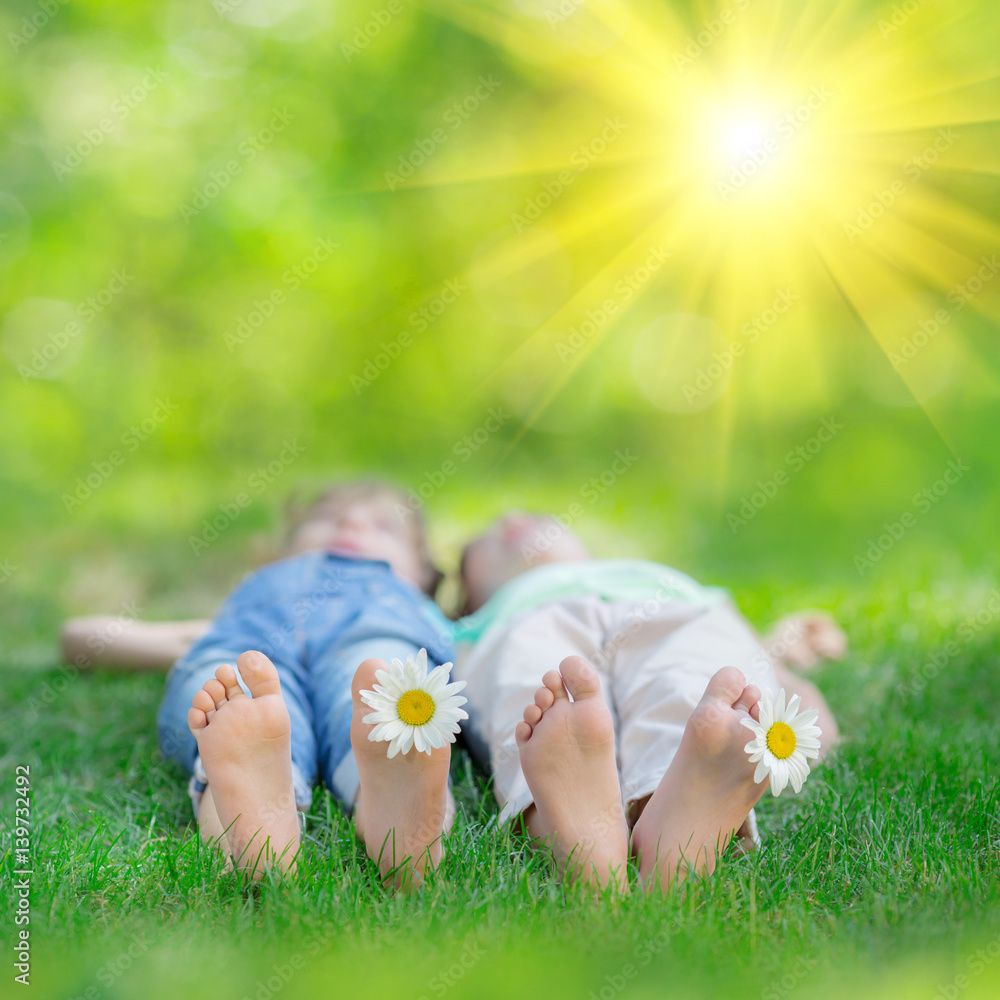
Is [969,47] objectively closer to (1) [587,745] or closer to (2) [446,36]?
(2) [446,36]

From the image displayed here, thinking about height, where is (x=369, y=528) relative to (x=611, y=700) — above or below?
above

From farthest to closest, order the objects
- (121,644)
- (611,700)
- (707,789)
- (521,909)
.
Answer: (121,644)
(611,700)
(707,789)
(521,909)

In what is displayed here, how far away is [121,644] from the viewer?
8.34 feet

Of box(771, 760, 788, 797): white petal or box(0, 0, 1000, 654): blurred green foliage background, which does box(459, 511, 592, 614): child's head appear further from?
box(0, 0, 1000, 654): blurred green foliage background

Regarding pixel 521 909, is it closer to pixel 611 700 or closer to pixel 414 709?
pixel 414 709

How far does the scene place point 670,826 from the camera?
1382 millimetres

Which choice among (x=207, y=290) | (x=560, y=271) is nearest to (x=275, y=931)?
(x=207, y=290)

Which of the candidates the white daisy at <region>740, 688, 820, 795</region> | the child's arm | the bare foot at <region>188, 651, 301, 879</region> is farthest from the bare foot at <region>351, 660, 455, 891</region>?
the child's arm

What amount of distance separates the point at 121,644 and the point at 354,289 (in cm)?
567

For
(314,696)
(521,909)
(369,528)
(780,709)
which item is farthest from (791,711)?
(369,528)

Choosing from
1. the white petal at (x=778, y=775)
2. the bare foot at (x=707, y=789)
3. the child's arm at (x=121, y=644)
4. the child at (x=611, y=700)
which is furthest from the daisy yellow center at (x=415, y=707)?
the child's arm at (x=121, y=644)

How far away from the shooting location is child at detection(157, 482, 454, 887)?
1377 millimetres

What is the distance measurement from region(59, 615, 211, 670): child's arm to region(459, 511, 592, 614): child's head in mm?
774

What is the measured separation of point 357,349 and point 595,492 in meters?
3.25
